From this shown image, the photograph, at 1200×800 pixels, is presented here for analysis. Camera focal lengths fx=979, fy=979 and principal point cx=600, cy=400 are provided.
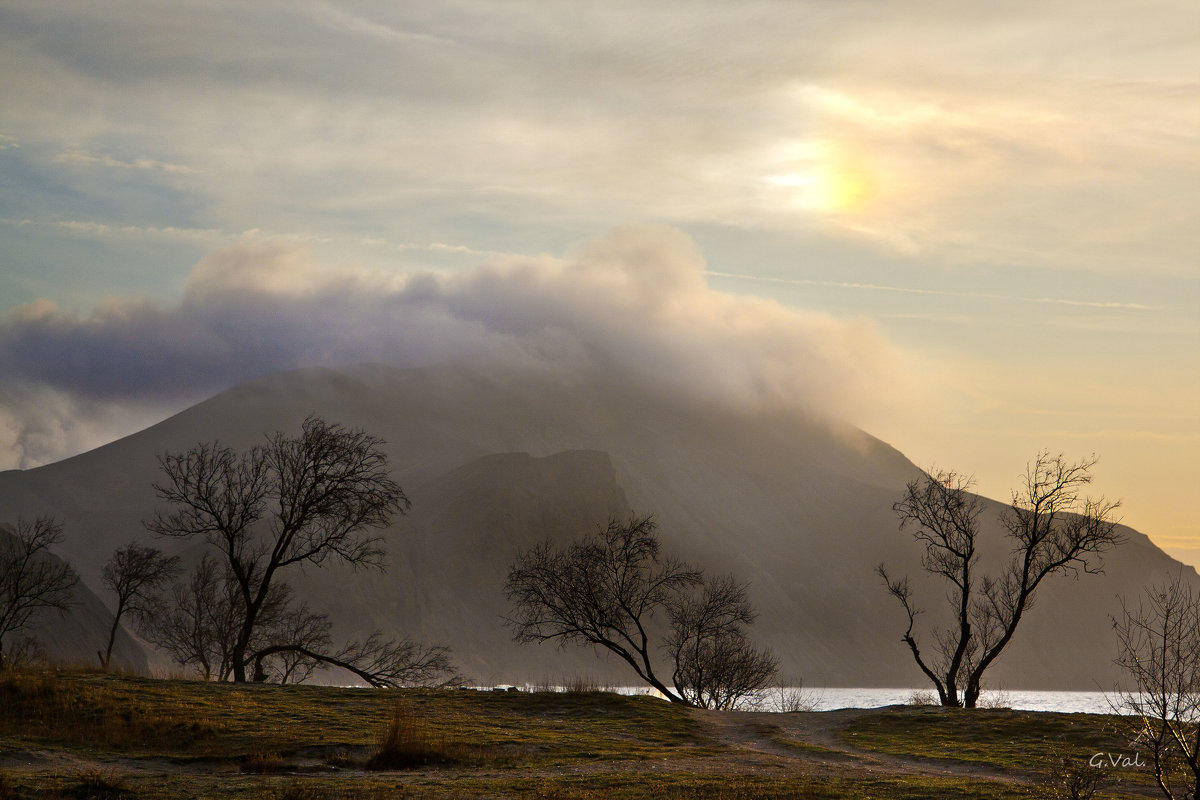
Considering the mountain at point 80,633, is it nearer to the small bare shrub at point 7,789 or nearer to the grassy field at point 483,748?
the grassy field at point 483,748

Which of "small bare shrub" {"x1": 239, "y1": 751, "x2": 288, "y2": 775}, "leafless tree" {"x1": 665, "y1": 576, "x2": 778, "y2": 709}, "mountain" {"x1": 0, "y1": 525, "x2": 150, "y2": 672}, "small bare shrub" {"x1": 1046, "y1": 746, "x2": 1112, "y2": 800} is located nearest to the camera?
"small bare shrub" {"x1": 1046, "y1": 746, "x2": 1112, "y2": 800}

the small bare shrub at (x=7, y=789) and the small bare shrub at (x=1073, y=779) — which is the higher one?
the small bare shrub at (x=1073, y=779)

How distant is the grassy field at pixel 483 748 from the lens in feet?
61.4

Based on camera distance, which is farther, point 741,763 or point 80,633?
point 80,633

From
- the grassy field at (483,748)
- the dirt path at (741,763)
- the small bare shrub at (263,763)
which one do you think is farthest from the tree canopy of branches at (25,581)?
the small bare shrub at (263,763)

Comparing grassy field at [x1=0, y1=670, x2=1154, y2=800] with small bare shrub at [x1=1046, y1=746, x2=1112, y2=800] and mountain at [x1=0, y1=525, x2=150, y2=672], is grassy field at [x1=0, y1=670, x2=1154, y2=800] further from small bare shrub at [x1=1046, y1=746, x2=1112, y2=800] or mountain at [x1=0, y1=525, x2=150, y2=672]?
mountain at [x1=0, y1=525, x2=150, y2=672]

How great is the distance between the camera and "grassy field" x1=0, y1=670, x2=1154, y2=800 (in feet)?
61.4

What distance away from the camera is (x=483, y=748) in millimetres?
24516

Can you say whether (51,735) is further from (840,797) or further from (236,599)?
(236,599)

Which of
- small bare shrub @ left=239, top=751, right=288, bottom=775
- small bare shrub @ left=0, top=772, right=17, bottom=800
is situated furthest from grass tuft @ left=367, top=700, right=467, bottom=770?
small bare shrub @ left=0, top=772, right=17, bottom=800

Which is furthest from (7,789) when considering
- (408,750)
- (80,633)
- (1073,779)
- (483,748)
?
(80,633)

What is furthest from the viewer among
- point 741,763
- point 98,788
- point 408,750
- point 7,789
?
point 741,763

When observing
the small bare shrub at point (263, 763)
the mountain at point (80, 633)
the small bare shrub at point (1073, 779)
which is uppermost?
the small bare shrub at point (1073, 779)

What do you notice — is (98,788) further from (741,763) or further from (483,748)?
(741,763)
